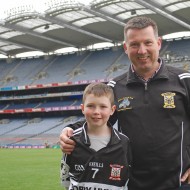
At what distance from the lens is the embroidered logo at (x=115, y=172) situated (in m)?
3.45

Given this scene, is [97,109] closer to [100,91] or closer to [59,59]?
[100,91]

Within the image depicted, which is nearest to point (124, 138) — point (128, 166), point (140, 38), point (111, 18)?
point (128, 166)

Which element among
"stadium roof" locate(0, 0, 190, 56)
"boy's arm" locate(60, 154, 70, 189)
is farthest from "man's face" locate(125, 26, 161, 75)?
"stadium roof" locate(0, 0, 190, 56)

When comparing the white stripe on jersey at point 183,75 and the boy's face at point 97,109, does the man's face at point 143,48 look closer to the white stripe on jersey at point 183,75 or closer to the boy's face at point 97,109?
the white stripe on jersey at point 183,75

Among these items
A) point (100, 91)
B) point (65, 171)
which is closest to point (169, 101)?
point (100, 91)

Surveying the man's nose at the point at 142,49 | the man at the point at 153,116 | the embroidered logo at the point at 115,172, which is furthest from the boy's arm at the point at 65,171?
the man's nose at the point at 142,49

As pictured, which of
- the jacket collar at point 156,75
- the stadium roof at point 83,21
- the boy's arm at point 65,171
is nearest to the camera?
the jacket collar at point 156,75

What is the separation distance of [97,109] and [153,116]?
50 centimetres

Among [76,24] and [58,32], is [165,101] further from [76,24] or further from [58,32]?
[58,32]

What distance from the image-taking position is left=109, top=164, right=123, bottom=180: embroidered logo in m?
3.45

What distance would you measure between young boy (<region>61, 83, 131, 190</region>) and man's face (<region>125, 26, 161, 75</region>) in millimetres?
370

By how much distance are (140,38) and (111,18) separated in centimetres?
3477

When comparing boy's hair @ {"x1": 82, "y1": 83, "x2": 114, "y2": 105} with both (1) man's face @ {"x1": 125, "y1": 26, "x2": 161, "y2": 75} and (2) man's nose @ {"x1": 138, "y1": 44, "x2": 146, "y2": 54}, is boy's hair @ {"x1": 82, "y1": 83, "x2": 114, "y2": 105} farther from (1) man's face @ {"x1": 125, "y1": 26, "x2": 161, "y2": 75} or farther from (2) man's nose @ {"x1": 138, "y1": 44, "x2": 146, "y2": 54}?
(2) man's nose @ {"x1": 138, "y1": 44, "x2": 146, "y2": 54}

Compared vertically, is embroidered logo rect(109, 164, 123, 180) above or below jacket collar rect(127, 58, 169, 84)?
below
